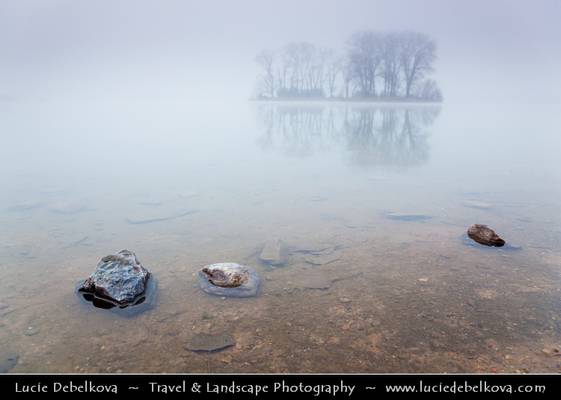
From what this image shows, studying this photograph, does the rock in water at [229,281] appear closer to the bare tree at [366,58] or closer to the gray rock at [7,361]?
the gray rock at [7,361]

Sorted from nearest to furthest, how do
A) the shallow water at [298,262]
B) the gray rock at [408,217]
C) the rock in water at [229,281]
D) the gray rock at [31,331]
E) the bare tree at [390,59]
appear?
1. the shallow water at [298,262]
2. the gray rock at [31,331]
3. the rock in water at [229,281]
4. the gray rock at [408,217]
5. the bare tree at [390,59]

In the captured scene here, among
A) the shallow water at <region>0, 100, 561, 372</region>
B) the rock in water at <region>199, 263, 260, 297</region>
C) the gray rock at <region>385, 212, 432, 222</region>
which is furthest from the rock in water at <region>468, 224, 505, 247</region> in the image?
the rock in water at <region>199, 263, 260, 297</region>

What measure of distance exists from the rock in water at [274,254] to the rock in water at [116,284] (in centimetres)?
208

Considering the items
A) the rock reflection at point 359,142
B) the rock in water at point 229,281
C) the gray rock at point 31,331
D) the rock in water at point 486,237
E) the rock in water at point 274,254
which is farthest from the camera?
the rock reflection at point 359,142

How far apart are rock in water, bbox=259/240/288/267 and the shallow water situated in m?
0.14

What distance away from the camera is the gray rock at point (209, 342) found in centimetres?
459

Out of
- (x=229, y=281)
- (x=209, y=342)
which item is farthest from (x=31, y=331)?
(x=229, y=281)

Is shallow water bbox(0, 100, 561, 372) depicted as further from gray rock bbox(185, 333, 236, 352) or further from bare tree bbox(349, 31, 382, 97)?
bare tree bbox(349, 31, 382, 97)

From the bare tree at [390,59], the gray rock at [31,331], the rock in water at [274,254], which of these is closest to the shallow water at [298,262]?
the gray rock at [31,331]

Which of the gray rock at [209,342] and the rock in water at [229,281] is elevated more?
the rock in water at [229,281]

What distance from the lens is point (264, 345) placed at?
182 inches

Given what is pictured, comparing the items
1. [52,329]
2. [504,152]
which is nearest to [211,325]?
[52,329]

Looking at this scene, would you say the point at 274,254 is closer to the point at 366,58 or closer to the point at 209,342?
the point at 209,342

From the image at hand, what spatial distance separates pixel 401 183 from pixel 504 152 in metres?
9.78
